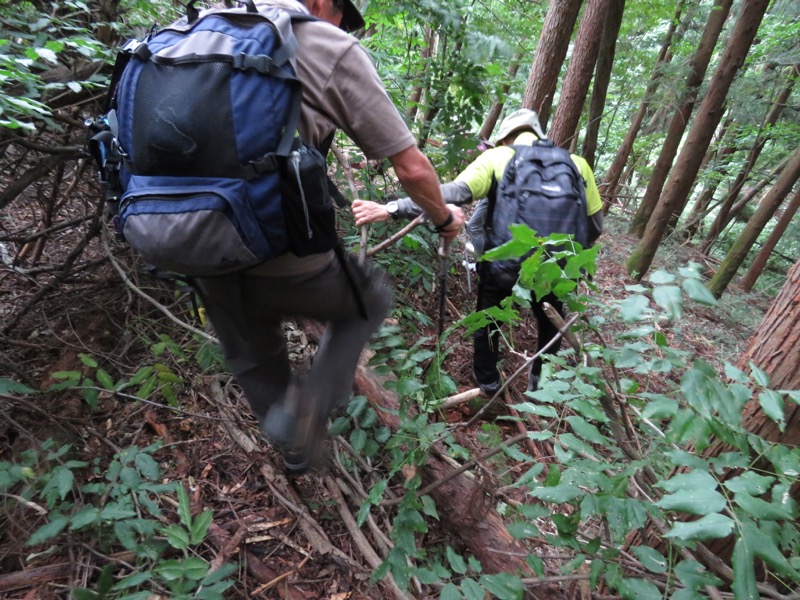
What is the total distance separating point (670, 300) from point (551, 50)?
16.0ft

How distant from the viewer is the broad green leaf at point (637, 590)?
1104mm

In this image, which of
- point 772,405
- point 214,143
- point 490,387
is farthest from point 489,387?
point 214,143

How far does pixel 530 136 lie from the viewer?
9.93 feet

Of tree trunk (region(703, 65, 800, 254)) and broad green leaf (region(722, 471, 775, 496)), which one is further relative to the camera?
A: tree trunk (region(703, 65, 800, 254))

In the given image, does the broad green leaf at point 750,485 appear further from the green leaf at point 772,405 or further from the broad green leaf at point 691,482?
the green leaf at point 772,405

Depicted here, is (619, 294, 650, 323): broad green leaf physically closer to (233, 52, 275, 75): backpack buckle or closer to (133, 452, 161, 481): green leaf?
(233, 52, 275, 75): backpack buckle

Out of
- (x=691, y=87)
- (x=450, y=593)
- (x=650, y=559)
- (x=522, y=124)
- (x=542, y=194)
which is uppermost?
(x=691, y=87)

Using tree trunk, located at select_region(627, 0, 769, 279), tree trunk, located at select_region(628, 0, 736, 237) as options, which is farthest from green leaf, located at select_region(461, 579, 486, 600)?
tree trunk, located at select_region(628, 0, 736, 237)

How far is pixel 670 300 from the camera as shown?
1053 mm

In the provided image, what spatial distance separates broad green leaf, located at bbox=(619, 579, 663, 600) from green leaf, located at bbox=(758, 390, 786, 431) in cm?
54

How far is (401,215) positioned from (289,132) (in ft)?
4.47

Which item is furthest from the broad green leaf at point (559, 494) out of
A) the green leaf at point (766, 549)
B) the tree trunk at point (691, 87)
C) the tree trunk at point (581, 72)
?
the tree trunk at point (691, 87)

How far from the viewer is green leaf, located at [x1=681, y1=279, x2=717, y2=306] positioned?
1050 millimetres

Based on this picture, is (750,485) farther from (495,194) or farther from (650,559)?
(495,194)
